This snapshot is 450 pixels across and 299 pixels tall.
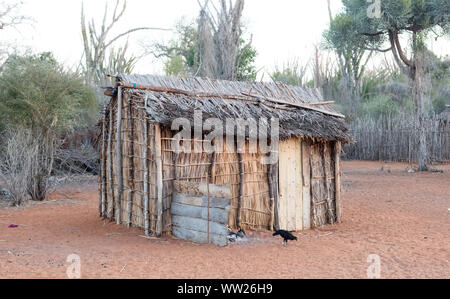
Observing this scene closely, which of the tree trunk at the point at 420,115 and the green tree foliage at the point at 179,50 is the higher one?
the green tree foliage at the point at 179,50

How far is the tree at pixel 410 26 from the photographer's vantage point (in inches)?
769

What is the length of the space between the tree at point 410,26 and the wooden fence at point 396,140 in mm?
867

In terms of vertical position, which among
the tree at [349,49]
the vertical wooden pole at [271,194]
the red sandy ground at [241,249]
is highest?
the tree at [349,49]

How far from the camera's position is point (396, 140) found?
20531 millimetres

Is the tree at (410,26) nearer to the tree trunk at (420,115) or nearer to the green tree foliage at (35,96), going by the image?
the tree trunk at (420,115)

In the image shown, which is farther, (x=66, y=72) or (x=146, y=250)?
(x=66, y=72)

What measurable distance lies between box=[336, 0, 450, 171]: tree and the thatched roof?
35.1ft

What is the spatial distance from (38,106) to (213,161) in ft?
22.2

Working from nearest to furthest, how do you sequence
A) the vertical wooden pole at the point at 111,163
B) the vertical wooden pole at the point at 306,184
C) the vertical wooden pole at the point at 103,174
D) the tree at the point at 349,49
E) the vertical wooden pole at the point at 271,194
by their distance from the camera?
the vertical wooden pole at the point at 271,194 → the vertical wooden pole at the point at 306,184 → the vertical wooden pole at the point at 111,163 → the vertical wooden pole at the point at 103,174 → the tree at the point at 349,49

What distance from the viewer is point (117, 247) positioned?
7.11 m

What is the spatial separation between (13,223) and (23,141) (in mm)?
2808

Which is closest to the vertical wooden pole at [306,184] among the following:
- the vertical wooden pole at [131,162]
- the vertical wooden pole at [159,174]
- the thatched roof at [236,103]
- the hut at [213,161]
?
the hut at [213,161]
